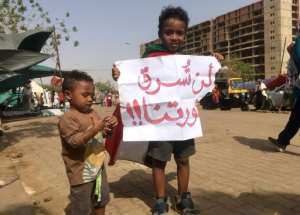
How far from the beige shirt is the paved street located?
0.87 meters

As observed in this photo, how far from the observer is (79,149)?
3.00 metres

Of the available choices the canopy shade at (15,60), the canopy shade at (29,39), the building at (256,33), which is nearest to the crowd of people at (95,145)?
the canopy shade at (15,60)

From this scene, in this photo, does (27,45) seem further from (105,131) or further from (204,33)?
(204,33)

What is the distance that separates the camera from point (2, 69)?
8.36m

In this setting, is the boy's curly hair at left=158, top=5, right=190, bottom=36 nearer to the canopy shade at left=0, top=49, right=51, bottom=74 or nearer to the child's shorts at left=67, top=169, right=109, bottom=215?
the child's shorts at left=67, top=169, right=109, bottom=215

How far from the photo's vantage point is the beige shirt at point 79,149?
2891 millimetres

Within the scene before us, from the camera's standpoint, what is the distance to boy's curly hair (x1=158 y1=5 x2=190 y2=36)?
351cm

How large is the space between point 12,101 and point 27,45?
948 cm

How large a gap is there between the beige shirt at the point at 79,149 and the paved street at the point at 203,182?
87cm

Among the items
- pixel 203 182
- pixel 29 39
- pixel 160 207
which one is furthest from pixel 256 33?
pixel 160 207

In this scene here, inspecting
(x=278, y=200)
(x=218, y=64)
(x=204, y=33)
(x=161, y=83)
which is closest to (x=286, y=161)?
(x=278, y=200)

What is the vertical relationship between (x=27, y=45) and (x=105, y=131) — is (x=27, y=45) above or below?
above

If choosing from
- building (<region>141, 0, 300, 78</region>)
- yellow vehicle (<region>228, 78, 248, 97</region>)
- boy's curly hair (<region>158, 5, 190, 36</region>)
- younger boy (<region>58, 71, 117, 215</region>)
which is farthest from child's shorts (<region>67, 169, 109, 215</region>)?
building (<region>141, 0, 300, 78</region>)

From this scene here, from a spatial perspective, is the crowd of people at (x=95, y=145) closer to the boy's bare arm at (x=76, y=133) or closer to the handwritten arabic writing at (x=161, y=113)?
the boy's bare arm at (x=76, y=133)
